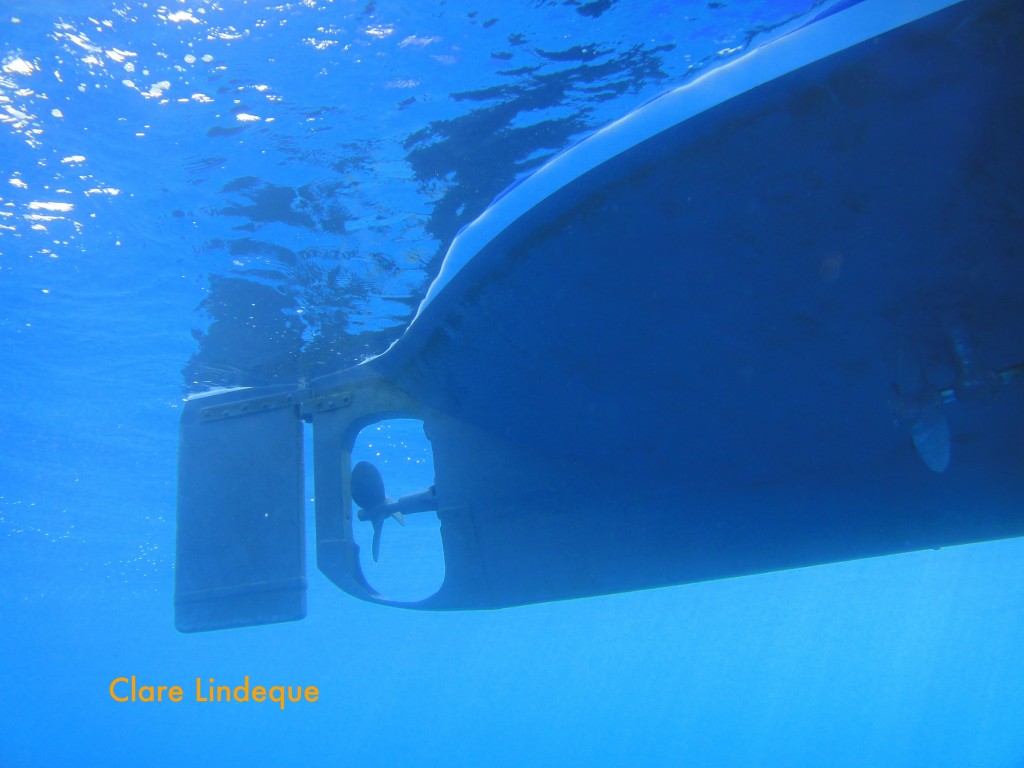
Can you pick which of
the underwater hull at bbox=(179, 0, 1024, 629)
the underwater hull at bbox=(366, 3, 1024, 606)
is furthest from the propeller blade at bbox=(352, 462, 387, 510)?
the underwater hull at bbox=(366, 3, 1024, 606)

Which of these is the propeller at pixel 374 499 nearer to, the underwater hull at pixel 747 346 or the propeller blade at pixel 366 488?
the propeller blade at pixel 366 488

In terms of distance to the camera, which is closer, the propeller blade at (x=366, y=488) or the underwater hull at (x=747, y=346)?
the underwater hull at (x=747, y=346)

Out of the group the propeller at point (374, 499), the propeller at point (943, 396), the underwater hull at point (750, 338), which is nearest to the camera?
the underwater hull at point (750, 338)

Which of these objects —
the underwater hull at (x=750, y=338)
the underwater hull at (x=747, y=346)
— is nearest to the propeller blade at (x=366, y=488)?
the underwater hull at (x=747, y=346)

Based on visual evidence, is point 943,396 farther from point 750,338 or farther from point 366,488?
point 366,488

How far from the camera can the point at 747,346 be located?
3.68 m

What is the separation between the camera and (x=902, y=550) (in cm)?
406

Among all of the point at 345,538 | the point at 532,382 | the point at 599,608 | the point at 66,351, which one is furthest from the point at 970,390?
the point at 599,608

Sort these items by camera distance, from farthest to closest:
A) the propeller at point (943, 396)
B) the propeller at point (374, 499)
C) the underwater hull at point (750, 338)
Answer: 1. the propeller at point (374, 499)
2. the propeller at point (943, 396)
3. the underwater hull at point (750, 338)

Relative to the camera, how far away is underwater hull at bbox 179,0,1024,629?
2.83m

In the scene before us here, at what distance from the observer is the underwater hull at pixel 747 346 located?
2830 millimetres

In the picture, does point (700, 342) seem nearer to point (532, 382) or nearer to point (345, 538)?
point (532, 382)

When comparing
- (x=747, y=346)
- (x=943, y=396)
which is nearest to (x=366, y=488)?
(x=747, y=346)

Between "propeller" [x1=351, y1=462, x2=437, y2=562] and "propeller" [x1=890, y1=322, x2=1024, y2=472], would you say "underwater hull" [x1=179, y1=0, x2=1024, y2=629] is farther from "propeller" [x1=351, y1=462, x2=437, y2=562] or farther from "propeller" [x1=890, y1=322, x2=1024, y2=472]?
"propeller" [x1=351, y1=462, x2=437, y2=562]
